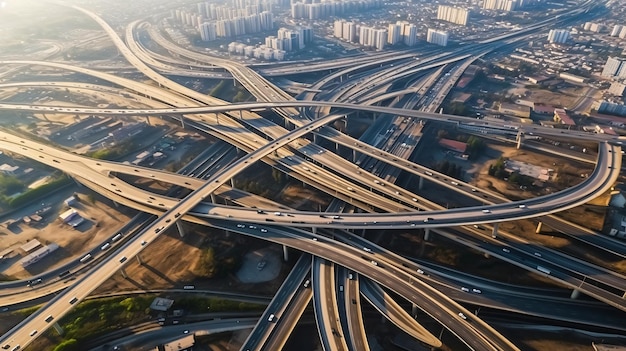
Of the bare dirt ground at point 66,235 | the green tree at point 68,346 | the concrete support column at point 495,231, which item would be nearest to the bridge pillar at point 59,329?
the green tree at point 68,346

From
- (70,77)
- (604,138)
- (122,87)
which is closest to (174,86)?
(122,87)

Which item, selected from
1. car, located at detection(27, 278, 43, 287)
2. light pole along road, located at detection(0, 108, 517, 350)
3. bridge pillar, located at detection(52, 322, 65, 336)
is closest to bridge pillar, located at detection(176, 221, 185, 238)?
light pole along road, located at detection(0, 108, 517, 350)

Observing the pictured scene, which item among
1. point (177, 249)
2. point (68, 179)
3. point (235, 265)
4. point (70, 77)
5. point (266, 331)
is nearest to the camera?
point (266, 331)

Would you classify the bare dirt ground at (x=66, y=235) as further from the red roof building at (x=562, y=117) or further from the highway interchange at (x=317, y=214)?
the red roof building at (x=562, y=117)

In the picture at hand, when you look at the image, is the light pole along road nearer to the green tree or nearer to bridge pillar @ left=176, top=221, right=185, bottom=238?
bridge pillar @ left=176, top=221, right=185, bottom=238

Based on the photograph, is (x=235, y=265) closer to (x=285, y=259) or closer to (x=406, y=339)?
(x=285, y=259)
